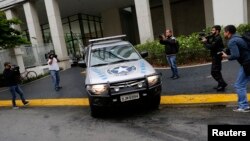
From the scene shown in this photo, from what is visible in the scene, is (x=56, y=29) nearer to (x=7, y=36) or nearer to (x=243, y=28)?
(x=7, y=36)

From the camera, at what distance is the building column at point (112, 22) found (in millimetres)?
30141

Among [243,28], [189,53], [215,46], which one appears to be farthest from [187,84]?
[243,28]

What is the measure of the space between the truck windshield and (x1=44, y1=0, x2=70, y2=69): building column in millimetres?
13675

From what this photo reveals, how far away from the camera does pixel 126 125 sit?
6371mm

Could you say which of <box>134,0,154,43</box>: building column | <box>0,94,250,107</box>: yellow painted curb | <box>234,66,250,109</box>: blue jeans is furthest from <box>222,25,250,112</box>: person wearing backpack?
<box>134,0,154,43</box>: building column

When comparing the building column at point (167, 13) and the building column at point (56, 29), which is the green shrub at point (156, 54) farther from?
the building column at point (167, 13)

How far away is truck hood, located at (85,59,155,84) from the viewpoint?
6.56 meters

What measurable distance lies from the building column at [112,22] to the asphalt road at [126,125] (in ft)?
74.6

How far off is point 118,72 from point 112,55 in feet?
4.16


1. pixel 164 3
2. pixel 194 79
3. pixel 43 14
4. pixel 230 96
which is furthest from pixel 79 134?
pixel 43 14

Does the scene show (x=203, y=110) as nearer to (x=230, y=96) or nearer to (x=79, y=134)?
(x=230, y=96)

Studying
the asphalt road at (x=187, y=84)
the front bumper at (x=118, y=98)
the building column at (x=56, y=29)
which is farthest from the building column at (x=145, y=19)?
the front bumper at (x=118, y=98)

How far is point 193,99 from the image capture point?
7578mm

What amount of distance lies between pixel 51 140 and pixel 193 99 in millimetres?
3720
